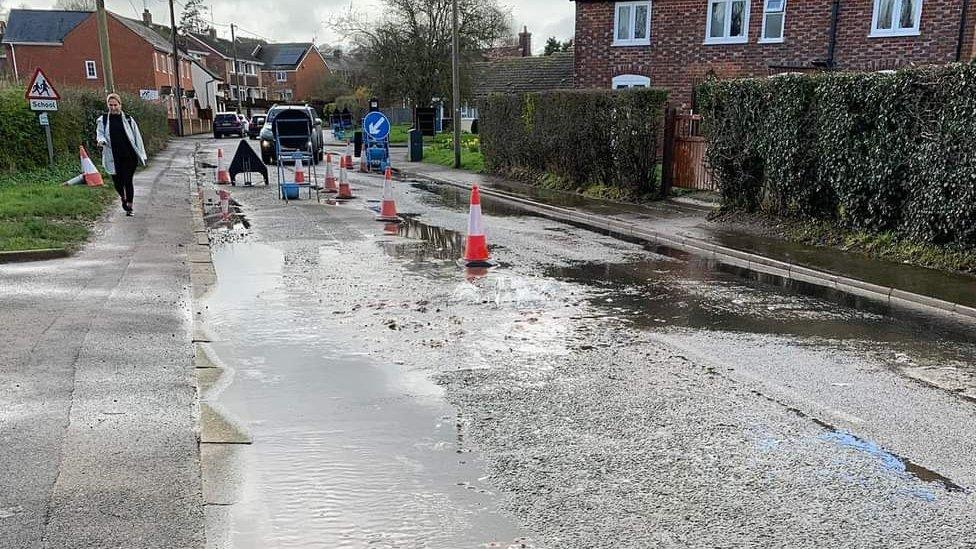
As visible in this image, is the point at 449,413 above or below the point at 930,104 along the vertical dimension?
below

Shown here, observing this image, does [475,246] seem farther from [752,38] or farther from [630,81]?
[752,38]

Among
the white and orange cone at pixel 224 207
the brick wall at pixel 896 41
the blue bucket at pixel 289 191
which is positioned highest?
the brick wall at pixel 896 41

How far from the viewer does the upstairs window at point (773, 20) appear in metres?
20.5

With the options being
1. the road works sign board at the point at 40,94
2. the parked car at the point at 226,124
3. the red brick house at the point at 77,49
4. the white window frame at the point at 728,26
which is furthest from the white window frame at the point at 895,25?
the red brick house at the point at 77,49

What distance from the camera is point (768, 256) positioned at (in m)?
9.87

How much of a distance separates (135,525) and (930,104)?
9755 millimetres

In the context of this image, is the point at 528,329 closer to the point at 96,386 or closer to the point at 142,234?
the point at 96,386

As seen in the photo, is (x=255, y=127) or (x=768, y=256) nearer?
(x=768, y=256)

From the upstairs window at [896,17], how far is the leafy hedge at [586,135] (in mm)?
8569

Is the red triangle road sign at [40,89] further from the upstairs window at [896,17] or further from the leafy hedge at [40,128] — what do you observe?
the upstairs window at [896,17]

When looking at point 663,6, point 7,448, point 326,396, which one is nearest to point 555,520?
point 326,396

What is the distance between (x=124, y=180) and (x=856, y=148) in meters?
11.2

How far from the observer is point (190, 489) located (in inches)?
138

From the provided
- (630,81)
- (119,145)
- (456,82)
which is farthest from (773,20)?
(119,145)
